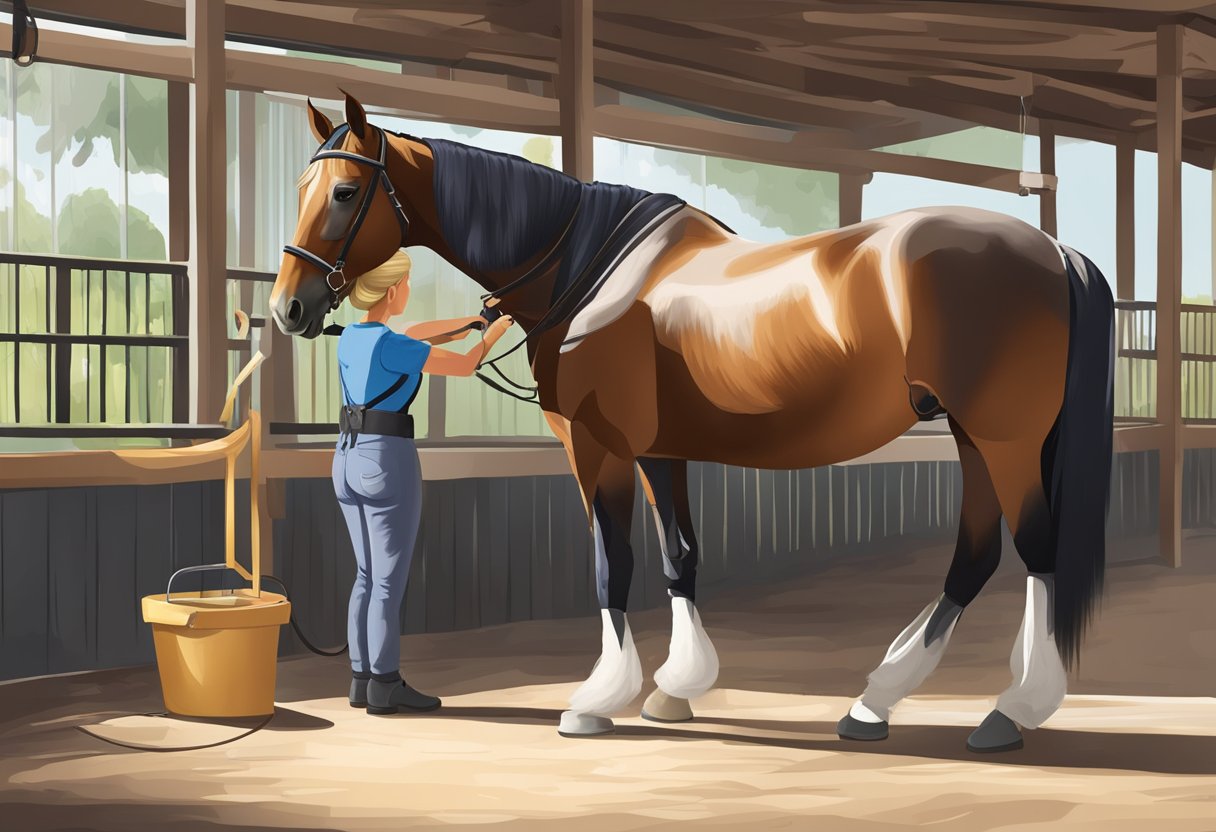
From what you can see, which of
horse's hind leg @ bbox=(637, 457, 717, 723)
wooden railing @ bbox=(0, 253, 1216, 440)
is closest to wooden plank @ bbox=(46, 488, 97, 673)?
wooden railing @ bbox=(0, 253, 1216, 440)

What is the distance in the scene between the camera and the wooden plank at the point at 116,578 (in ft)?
19.2

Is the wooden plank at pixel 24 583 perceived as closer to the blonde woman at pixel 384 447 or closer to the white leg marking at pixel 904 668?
the blonde woman at pixel 384 447

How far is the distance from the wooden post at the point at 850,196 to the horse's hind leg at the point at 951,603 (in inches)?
265

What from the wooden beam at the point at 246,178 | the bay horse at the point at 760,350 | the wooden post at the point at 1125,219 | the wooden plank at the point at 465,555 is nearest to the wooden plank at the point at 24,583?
the bay horse at the point at 760,350

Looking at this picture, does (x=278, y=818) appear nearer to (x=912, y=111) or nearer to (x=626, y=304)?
(x=626, y=304)

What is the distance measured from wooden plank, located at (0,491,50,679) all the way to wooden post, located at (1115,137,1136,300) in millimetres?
9237

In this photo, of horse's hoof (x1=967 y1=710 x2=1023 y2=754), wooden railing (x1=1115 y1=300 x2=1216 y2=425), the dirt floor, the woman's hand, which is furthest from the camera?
wooden railing (x1=1115 y1=300 x2=1216 y2=425)

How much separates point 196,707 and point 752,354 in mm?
2368

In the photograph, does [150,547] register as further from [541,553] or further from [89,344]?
[541,553]

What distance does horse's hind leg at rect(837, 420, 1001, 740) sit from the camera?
438 centimetres

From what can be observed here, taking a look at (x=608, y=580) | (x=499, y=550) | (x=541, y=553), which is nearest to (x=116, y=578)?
(x=499, y=550)

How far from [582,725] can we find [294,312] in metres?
1.69

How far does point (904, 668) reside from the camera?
438 cm

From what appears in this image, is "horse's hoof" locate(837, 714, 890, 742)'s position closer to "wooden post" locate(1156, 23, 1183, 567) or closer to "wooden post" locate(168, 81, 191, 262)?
"wooden post" locate(168, 81, 191, 262)
